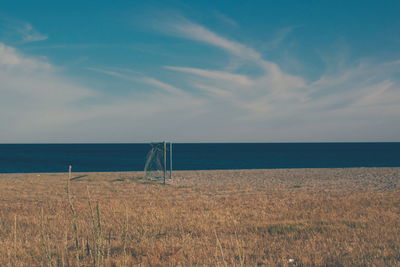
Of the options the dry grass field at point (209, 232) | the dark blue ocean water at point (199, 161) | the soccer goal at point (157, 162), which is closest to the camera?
the dry grass field at point (209, 232)

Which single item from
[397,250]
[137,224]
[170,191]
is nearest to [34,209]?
[137,224]

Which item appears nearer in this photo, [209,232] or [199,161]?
[209,232]

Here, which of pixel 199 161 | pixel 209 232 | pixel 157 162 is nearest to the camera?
pixel 209 232

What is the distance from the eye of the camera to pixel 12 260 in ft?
21.1

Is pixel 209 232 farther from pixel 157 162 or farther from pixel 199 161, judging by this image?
pixel 199 161

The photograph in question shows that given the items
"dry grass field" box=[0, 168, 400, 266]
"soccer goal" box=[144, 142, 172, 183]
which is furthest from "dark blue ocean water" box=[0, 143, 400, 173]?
"dry grass field" box=[0, 168, 400, 266]

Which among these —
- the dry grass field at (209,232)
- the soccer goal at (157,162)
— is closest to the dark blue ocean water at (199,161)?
the soccer goal at (157,162)

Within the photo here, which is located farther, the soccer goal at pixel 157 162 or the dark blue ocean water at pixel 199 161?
the dark blue ocean water at pixel 199 161

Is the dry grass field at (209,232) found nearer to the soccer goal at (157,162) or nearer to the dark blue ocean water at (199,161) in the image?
the soccer goal at (157,162)

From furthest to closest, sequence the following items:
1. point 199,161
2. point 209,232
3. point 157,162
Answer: point 199,161 → point 157,162 → point 209,232

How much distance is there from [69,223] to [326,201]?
375 inches

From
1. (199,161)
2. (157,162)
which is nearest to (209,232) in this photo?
(157,162)

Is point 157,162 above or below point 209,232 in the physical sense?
above

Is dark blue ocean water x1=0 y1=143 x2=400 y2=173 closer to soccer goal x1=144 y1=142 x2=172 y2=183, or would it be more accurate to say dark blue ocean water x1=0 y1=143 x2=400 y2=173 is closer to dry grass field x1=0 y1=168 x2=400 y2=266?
soccer goal x1=144 y1=142 x2=172 y2=183
